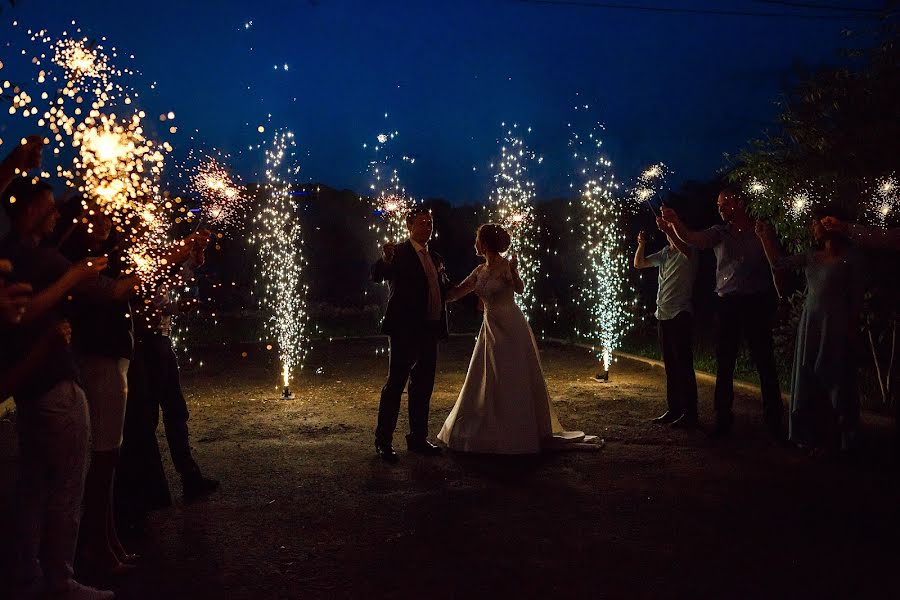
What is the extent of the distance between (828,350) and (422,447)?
3931 millimetres

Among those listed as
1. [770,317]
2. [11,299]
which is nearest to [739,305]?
[770,317]

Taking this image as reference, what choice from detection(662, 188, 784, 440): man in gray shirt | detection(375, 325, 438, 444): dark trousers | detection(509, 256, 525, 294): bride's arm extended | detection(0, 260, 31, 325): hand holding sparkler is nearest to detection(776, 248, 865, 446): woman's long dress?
detection(662, 188, 784, 440): man in gray shirt

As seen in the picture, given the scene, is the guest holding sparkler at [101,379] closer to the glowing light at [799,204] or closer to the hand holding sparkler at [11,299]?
the hand holding sparkler at [11,299]

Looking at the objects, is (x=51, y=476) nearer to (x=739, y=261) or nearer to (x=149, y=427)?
(x=149, y=427)

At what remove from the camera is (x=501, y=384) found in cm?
799

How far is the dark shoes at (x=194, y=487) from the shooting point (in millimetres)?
6426

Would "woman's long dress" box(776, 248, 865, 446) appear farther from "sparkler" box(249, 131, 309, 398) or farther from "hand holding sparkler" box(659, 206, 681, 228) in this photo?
"sparkler" box(249, 131, 309, 398)

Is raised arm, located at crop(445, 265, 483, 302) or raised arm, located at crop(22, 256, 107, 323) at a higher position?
raised arm, located at crop(445, 265, 483, 302)

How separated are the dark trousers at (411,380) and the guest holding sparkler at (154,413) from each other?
1783mm

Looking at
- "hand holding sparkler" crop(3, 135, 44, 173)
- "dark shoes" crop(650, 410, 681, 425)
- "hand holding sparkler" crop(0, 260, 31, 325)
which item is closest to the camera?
"hand holding sparkler" crop(0, 260, 31, 325)

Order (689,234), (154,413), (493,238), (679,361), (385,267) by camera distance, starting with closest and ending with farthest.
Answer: (154,413) → (385,267) → (493,238) → (689,234) → (679,361)

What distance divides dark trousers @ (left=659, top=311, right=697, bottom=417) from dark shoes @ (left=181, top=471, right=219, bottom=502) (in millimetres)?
5189

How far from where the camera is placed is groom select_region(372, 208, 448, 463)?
7.86m

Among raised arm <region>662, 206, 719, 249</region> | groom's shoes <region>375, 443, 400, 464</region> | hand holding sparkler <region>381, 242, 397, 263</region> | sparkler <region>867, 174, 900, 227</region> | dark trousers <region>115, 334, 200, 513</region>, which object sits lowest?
groom's shoes <region>375, 443, 400, 464</region>
